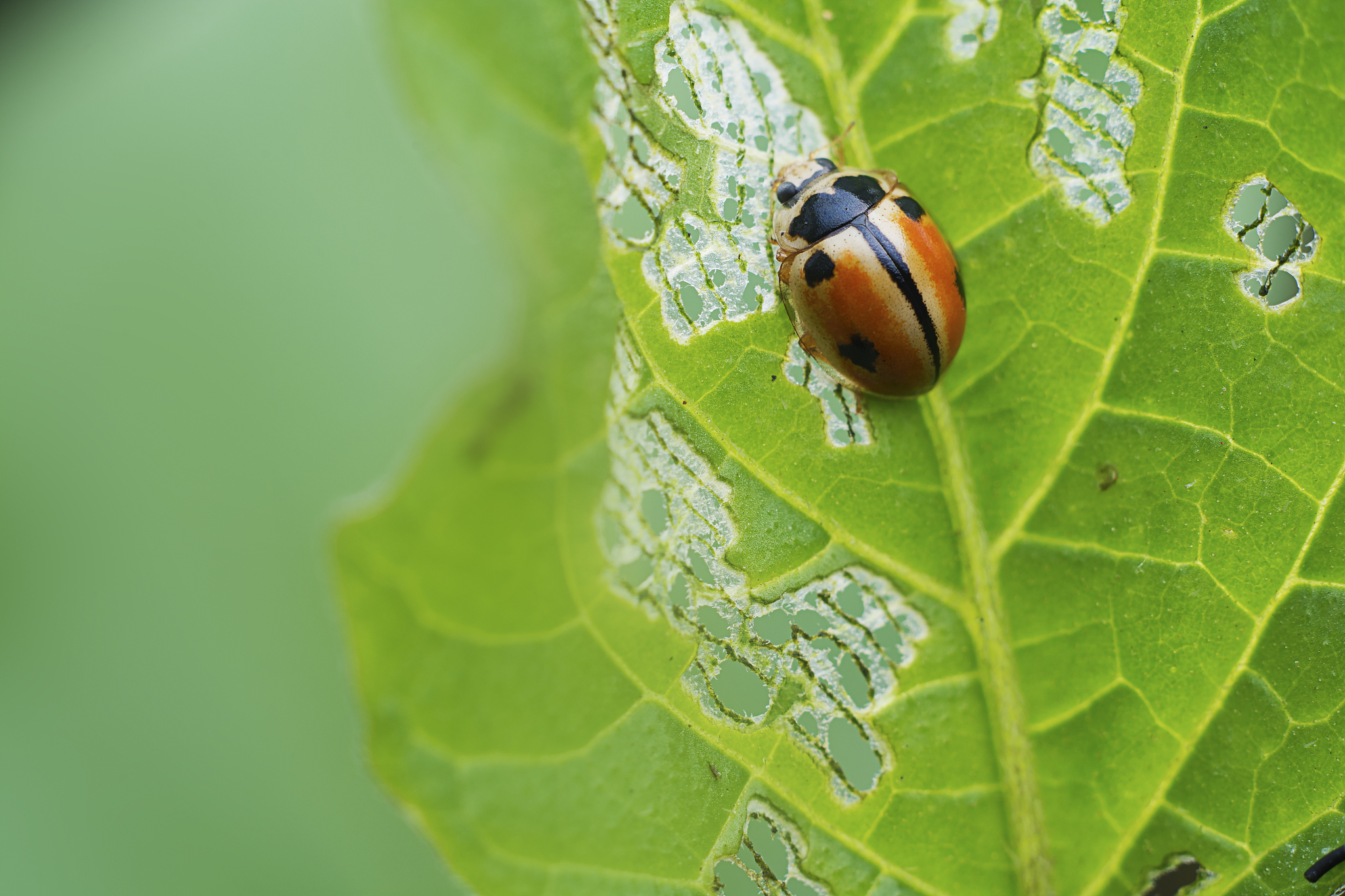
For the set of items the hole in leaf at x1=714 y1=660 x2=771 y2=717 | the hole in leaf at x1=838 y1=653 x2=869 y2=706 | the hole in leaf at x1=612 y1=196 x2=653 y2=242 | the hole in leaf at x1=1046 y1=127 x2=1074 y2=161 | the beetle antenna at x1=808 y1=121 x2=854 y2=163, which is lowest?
the hole in leaf at x1=838 y1=653 x2=869 y2=706

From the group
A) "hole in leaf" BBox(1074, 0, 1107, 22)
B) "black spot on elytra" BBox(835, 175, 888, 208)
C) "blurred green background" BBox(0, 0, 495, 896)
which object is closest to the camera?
"hole in leaf" BBox(1074, 0, 1107, 22)

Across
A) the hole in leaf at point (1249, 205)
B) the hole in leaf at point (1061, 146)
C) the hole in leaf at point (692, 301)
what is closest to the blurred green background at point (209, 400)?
the hole in leaf at point (692, 301)

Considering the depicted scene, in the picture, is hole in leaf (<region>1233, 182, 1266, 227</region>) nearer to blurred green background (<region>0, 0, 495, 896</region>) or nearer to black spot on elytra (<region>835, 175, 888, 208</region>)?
black spot on elytra (<region>835, 175, 888, 208</region>)

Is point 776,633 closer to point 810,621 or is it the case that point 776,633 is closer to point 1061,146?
point 810,621

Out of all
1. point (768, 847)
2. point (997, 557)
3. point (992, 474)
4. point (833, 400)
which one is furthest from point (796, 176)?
point (768, 847)

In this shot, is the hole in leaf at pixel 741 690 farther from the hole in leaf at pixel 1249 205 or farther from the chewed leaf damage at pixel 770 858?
the hole in leaf at pixel 1249 205

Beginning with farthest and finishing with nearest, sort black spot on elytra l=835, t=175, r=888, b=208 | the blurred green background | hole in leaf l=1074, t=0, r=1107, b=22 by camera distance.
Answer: the blurred green background
black spot on elytra l=835, t=175, r=888, b=208
hole in leaf l=1074, t=0, r=1107, b=22

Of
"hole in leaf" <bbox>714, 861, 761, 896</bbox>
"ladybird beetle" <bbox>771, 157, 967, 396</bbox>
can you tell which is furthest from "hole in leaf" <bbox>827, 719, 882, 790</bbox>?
"ladybird beetle" <bbox>771, 157, 967, 396</bbox>

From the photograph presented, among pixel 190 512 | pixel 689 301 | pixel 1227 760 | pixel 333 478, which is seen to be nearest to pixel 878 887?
pixel 1227 760
